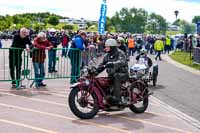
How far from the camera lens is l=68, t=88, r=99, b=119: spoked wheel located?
30.9 ft

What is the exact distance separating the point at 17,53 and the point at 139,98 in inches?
180

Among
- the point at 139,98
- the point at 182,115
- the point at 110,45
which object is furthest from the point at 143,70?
the point at 110,45

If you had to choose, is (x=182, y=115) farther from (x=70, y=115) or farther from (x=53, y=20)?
(x=53, y=20)

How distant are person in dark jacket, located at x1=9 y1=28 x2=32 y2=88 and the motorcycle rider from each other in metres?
4.24

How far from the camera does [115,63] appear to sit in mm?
9789

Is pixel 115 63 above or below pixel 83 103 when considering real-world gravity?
above

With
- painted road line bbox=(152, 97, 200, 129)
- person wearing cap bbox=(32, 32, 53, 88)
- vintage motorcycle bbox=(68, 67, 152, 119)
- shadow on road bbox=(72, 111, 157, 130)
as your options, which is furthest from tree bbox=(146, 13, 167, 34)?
vintage motorcycle bbox=(68, 67, 152, 119)

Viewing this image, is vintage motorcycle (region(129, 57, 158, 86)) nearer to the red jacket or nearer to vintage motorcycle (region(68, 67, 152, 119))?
the red jacket

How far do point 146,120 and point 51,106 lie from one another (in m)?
2.36

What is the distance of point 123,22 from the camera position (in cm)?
10494

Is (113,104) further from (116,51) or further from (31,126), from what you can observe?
(31,126)

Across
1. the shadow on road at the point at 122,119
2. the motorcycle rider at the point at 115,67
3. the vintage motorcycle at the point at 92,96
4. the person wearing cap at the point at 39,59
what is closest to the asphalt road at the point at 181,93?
the shadow on road at the point at 122,119

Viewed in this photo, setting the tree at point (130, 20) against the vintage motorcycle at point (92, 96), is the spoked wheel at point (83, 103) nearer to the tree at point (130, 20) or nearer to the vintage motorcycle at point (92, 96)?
the vintage motorcycle at point (92, 96)

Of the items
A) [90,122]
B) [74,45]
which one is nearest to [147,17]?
[74,45]
